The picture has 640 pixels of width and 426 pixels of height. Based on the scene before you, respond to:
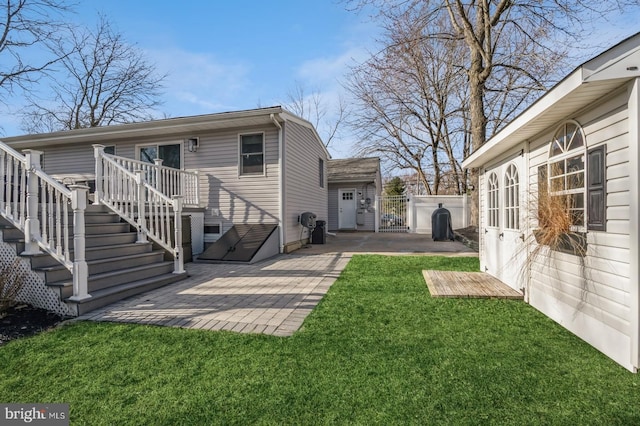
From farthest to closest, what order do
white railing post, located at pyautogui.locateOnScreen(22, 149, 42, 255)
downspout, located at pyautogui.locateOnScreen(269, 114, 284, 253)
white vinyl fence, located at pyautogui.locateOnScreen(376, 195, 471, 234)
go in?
1. white vinyl fence, located at pyautogui.locateOnScreen(376, 195, 471, 234)
2. downspout, located at pyautogui.locateOnScreen(269, 114, 284, 253)
3. white railing post, located at pyautogui.locateOnScreen(22, 149, 42, 255)

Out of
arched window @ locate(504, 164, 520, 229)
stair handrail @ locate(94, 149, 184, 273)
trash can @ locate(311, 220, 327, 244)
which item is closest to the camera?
arched window @ locate(504, 164, 520, 229)

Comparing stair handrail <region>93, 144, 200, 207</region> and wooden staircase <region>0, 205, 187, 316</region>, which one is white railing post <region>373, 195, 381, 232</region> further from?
wooden staircase <region>0, 205, 187, 316</region>

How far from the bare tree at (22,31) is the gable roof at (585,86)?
13.4m

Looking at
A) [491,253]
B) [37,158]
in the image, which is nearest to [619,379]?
[491,253]

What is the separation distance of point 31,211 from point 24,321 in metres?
1.30

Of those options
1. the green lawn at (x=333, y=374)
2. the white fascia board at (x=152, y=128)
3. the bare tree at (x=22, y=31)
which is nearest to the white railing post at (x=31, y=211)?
the green lawn at (x=333, y=374)

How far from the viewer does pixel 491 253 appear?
5.39 metres

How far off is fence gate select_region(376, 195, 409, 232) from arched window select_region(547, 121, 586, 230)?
11663mm

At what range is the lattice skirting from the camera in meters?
3.44

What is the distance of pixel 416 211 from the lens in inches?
565

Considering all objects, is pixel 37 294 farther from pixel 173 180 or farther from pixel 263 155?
pixel 263 155

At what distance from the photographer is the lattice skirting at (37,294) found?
344 cm

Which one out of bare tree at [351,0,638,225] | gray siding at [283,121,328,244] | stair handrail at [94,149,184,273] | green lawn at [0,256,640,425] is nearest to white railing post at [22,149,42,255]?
green lawn at [0,256,640,425]

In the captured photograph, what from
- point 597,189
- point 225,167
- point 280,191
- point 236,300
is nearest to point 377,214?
point 280,191
